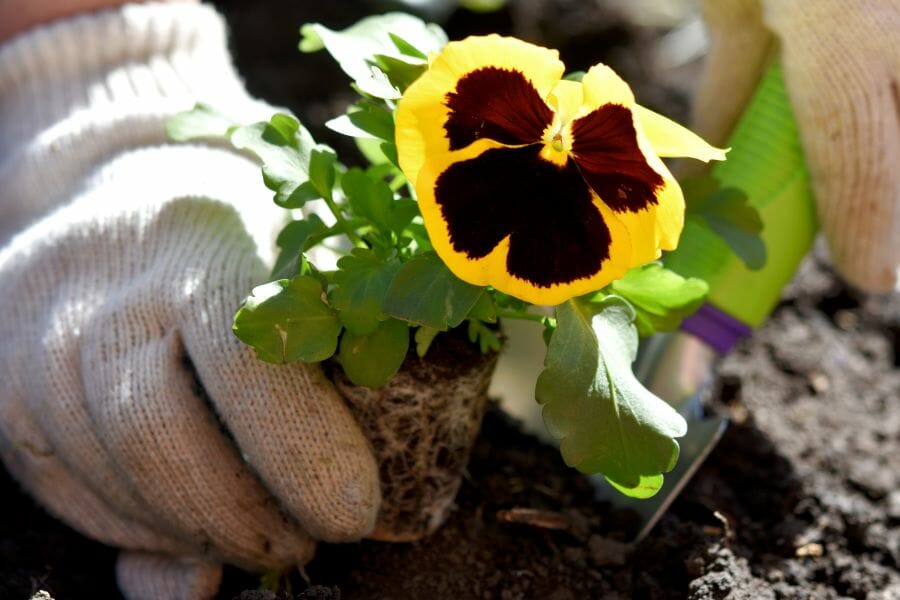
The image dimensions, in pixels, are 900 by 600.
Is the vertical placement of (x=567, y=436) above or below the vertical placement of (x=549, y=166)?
below

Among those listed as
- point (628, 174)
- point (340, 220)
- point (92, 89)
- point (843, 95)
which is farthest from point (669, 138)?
point (92, 89)

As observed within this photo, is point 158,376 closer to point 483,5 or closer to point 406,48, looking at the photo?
point 406,48

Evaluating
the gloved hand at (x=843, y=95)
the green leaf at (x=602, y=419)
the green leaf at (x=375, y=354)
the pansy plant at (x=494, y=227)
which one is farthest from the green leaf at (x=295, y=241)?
the gloved hand at (x=843, y=95)

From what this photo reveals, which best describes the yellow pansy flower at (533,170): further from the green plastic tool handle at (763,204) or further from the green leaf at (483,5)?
the green leaf at (483,5)

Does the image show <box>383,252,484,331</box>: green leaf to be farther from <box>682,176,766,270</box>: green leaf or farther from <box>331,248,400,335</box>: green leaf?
<box>682,176,766,270</box>: green leaf

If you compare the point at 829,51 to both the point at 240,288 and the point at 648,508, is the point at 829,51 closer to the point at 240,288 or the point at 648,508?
the point at 648,508

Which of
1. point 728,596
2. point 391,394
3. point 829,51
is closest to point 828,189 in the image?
point 829,51
